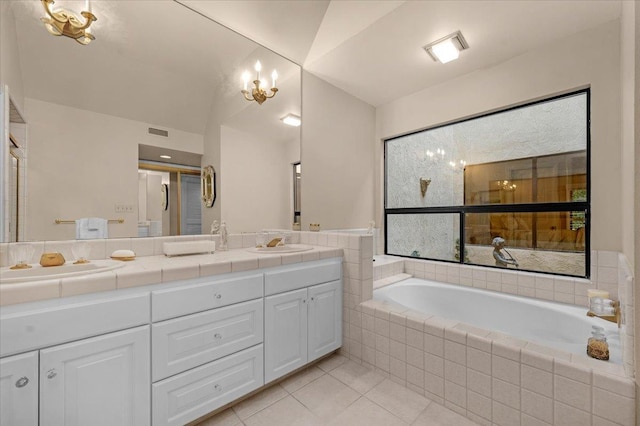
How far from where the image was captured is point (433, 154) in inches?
120

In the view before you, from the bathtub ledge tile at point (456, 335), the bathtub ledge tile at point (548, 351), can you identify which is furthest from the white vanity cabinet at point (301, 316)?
the bathtub ledge tile at point (548, 351)

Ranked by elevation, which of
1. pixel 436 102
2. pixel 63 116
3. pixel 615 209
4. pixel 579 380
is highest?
pixel 436 102

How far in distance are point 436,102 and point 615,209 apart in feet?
5.60

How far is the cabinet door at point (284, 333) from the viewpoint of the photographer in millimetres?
1604

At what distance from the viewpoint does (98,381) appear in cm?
106

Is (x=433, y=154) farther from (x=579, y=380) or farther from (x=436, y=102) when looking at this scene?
(x=579, y=380)

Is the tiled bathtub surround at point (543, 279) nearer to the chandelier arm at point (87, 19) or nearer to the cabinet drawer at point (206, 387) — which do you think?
the cabinet drawer at point (206, 387)

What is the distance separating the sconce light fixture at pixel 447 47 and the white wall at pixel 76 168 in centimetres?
229

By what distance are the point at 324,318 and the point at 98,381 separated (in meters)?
1.25

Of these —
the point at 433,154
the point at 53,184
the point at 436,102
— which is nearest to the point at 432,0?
the point at 436,102

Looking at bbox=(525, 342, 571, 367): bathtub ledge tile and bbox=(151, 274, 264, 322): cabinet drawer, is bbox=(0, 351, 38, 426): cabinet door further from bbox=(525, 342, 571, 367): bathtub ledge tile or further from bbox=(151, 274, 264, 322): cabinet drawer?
bbox=(525, 342, 571, 367): bathtub ledge tile

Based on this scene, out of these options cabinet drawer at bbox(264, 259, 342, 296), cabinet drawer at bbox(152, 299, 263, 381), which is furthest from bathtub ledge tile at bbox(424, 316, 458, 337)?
cabinet drawer at bbox(152, 299, 263, 381)

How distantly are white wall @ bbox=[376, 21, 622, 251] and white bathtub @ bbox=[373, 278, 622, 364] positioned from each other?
1.89 ft

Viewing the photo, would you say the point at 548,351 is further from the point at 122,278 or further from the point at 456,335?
the point at 122,278
